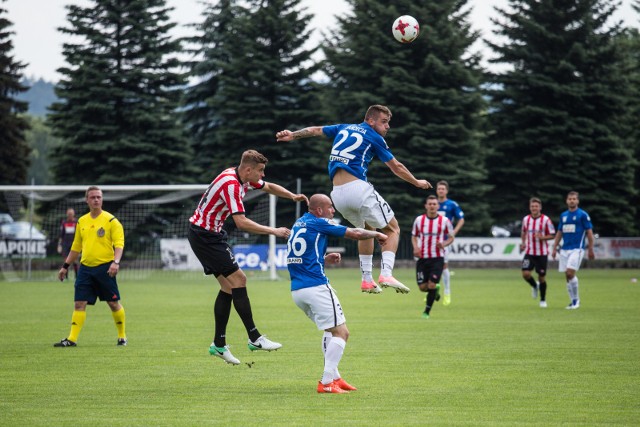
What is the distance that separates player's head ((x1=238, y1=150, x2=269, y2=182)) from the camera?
1088cm

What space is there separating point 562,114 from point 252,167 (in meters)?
40.0

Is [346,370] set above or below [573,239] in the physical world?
below

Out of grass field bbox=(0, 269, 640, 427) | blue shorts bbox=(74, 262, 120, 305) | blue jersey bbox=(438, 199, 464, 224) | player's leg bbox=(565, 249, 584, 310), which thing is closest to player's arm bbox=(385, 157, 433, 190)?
grass field bbox=(0, 269, 640, 427)

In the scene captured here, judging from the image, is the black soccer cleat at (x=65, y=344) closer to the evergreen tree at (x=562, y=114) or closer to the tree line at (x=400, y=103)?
the tree line at (x=400, y=103)

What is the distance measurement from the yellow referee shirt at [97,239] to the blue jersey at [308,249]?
5369 mm

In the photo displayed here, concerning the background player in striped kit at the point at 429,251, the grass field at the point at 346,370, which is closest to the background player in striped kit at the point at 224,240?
the grass field at the point at 346,370

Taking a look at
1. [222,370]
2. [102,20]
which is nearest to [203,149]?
[102,20]

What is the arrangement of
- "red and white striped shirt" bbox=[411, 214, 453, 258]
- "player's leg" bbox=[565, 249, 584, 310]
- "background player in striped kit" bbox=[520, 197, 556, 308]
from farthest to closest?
"background player in striped kit" bbox=[520, 197, 556, 308] → "player's leg" bbox=[565, 249, 584, 310] → "red and white striped shirt" bbox=[411, 214, 453, 258]

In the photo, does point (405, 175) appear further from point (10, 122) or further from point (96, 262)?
point (10, 122)

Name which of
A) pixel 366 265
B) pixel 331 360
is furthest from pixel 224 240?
pixel 331 360

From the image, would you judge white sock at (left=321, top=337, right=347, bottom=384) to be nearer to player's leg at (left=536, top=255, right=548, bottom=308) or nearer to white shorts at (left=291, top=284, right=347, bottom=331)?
white shorts at (left=291, top=284, right=347, bottom=331)

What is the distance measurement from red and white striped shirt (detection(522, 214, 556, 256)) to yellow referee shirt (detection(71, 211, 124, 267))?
11377 mm

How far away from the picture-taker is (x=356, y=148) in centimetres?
1114

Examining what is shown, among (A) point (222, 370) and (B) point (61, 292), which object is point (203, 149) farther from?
(A) point (222, 370)
